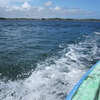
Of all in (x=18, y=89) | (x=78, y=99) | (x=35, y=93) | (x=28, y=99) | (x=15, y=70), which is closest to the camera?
(x=78, y=99)

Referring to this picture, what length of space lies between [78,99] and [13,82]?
3.22 m

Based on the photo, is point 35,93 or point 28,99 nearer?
point 28,99

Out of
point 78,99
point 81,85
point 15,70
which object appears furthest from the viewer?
point 15,70

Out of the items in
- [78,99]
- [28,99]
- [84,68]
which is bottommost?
[28,99]

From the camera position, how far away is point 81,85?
84.7 inches

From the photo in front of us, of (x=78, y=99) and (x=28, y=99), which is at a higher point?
(x=78, y=99)

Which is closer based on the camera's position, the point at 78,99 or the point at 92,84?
the point at 78,99

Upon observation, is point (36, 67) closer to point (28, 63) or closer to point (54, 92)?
point (28, 63)

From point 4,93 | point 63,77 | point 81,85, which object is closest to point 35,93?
point 4,93

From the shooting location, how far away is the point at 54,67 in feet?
18.2

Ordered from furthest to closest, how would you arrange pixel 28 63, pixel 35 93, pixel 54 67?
pixel 28 63 → pixel 54 67 → pixel 35 93

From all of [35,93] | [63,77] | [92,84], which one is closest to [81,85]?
[92,84]

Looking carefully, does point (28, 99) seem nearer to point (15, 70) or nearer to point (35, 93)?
point (35, 93)

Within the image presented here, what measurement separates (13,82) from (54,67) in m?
2.29
